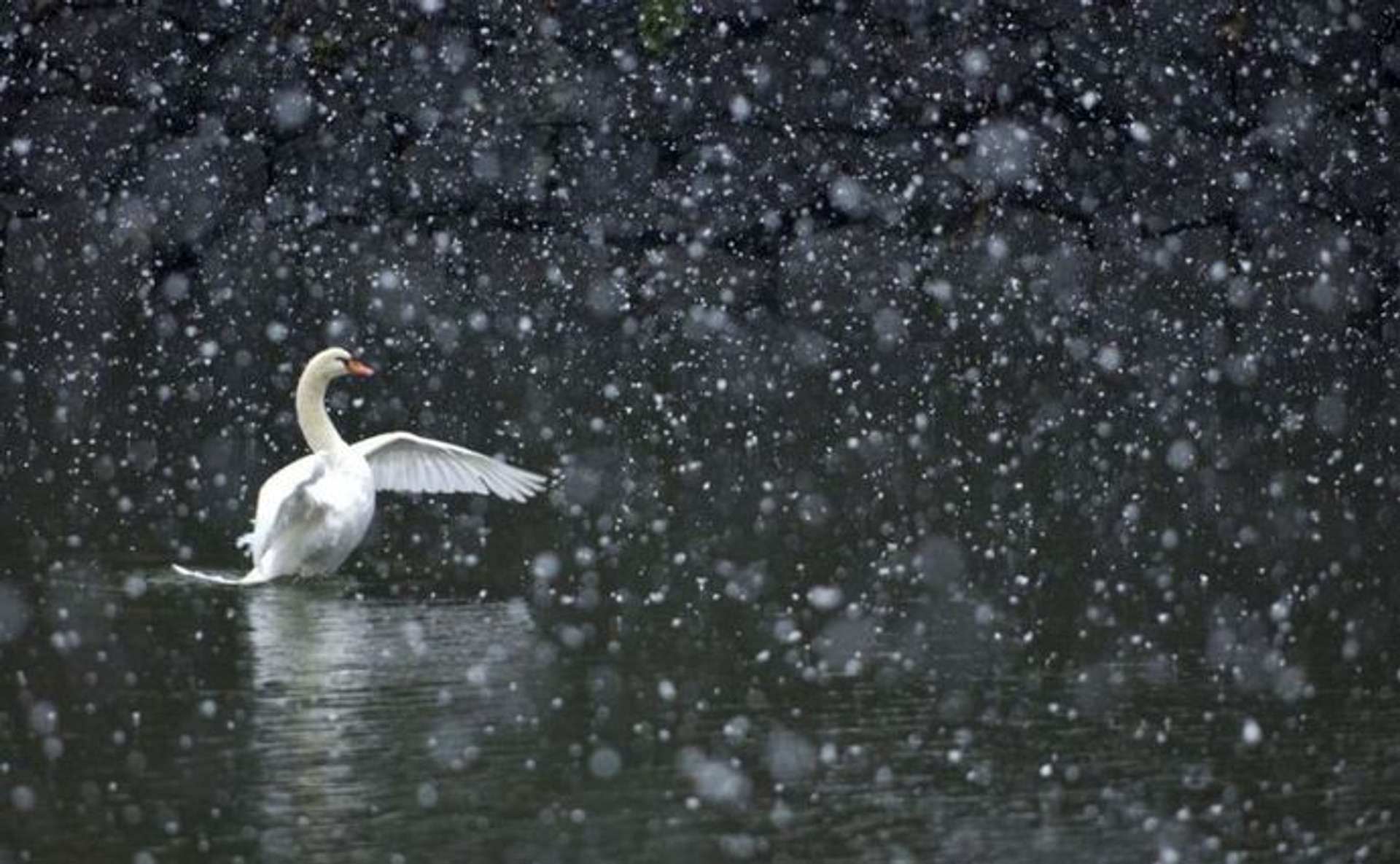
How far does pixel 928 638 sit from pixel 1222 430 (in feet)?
11.9

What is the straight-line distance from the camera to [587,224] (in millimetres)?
14734

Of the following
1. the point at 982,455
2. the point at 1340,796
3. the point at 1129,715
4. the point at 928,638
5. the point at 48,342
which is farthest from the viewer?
the point at 48,342

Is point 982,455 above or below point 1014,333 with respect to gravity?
below

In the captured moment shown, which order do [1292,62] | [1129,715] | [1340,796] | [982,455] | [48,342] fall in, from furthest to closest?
[1292,62] → [48,342] → [982,455] → [1129,715] → [1340,796]

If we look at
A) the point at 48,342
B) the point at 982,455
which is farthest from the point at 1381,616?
the point at 48,342

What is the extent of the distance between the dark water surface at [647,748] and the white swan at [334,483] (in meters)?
0.46

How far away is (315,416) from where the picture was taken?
25.7ft

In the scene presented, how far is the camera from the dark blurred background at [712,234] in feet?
33.1

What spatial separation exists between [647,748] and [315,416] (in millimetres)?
2801

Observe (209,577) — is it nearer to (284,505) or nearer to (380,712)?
(284,505)

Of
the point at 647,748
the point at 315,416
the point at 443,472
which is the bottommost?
the point at 647,748

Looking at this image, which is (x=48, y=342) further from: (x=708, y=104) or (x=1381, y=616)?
(x=1381, y=616)

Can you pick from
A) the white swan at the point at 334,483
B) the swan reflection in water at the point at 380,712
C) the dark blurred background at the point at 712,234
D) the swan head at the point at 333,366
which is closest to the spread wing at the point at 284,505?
the white swan at the point at 334,483

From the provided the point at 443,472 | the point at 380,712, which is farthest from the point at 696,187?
the point at 380,712
